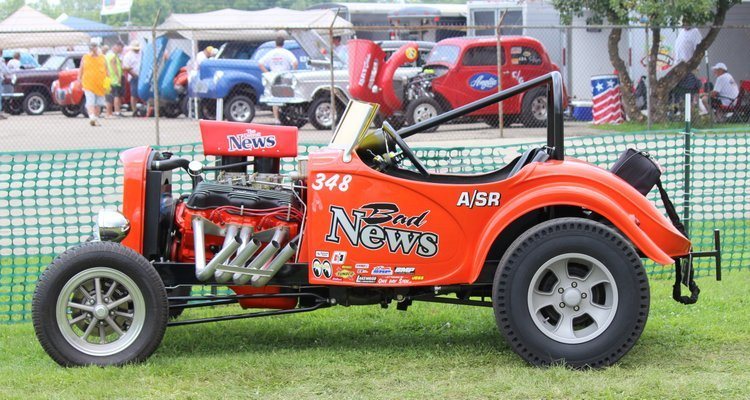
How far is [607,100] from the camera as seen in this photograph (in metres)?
22.2

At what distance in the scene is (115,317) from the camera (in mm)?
5645

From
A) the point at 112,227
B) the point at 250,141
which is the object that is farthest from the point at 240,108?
the point at 112,227

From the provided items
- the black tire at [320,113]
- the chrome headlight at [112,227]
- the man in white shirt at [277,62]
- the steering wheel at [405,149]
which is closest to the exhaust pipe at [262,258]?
the chrome headlight at [112,227]

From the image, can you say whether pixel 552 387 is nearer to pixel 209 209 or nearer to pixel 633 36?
pixel 209 209

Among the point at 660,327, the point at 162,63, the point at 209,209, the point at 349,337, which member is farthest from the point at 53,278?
the point at 162,63

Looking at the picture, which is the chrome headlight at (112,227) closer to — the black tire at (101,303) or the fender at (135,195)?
the fender at (135,195)

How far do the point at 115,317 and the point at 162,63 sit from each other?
2155 centimetres

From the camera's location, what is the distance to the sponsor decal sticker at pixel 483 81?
21172 millimetres

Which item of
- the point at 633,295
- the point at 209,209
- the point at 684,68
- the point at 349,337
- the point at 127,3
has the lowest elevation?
the point at 349,337

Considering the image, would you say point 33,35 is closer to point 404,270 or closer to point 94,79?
point 94,79

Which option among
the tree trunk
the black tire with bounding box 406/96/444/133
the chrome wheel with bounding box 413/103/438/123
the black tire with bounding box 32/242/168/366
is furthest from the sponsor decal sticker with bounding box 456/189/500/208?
the tree trunk

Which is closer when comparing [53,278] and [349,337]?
[53,278]

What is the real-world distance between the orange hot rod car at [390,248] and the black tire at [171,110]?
67.0ft

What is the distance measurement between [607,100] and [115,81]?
11841 mm
